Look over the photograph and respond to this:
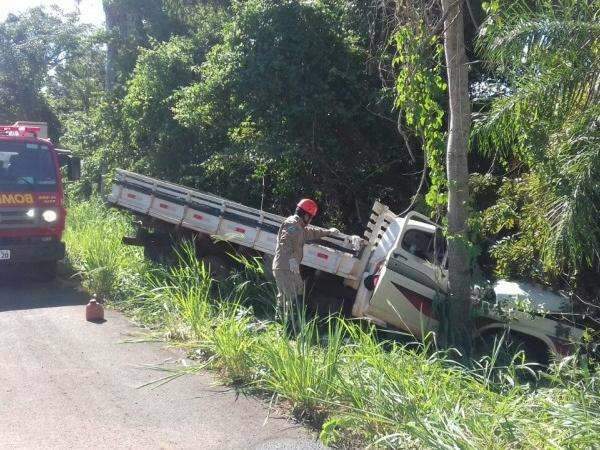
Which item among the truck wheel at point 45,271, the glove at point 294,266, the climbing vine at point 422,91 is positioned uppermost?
the climbing vine at point 422,91

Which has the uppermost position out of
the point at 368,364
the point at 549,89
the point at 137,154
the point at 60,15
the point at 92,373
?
the point at 60,15

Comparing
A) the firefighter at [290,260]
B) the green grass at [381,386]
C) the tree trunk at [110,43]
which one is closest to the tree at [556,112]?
the green grass at [381,386]

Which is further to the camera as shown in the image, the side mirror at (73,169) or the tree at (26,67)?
the tree at (26,67)

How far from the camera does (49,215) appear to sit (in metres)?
11.5

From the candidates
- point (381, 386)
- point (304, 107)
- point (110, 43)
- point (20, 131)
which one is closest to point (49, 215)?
point (20, 131)

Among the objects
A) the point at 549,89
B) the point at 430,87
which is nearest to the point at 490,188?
the point at 430,87

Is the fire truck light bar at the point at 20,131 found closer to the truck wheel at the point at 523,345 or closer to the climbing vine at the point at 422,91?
the climbing vine at the point at 422,91

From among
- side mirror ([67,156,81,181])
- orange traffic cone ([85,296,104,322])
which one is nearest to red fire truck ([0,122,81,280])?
side mirror ([67,156,81,181])

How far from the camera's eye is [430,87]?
28.1 feet

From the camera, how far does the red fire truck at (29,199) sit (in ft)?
36.6

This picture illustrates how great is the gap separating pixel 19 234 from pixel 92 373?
480cm

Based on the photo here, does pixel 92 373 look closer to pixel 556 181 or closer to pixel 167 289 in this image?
pixel 167 289

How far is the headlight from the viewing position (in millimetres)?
11453

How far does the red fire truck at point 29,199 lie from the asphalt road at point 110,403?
255cm
